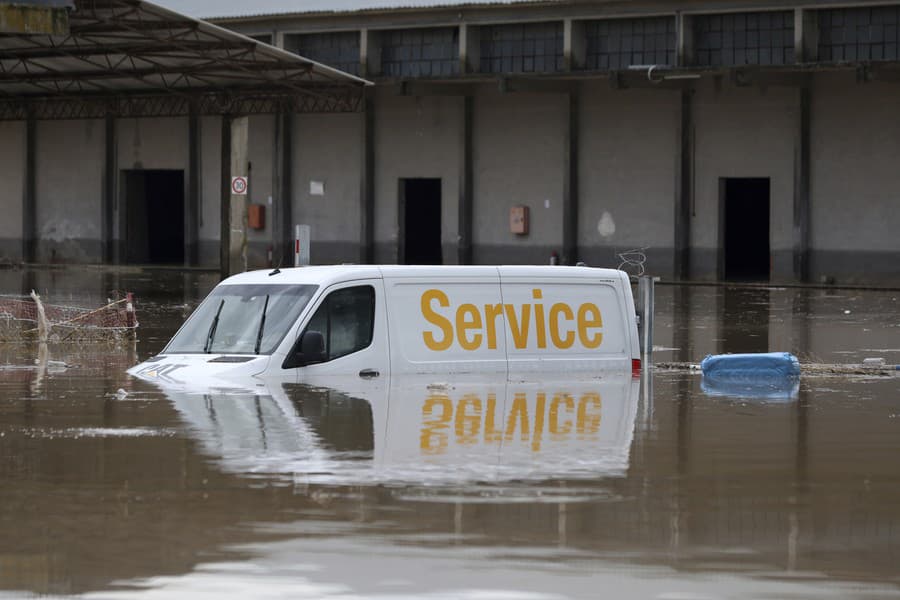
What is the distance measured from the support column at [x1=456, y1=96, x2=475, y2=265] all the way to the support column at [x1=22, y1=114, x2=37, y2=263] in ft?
54.7

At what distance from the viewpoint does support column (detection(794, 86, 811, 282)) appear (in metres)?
43.4

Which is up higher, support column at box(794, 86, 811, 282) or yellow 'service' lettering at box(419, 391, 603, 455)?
support column at box(794, 86, 811, 282)

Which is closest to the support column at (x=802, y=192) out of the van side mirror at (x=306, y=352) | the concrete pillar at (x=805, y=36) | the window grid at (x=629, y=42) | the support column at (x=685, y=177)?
the concrete pillar at (x=805, y=36)

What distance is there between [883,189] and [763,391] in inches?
1059

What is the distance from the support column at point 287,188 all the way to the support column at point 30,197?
1016cm

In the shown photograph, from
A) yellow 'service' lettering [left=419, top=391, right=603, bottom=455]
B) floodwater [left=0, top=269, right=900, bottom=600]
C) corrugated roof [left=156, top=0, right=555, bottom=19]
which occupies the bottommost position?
floodwater [left=0, top=269, right=900, bottom=600]

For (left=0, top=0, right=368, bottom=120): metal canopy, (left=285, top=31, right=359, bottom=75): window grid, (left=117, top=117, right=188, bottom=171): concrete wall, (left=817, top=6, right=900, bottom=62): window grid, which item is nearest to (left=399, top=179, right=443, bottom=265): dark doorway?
(left=285, top=31, right=359, bottom=75): window grid

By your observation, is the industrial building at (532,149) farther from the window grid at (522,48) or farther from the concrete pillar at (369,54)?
the concrete pillar at (369,54)

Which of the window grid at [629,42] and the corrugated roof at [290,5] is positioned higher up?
the corrugated roof at [290,5]

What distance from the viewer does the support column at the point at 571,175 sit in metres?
46.9

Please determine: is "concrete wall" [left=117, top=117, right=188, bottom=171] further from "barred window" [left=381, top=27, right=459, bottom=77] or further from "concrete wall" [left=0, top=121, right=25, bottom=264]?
"barred window" [left=381, top=27, right=459, bottom=77]

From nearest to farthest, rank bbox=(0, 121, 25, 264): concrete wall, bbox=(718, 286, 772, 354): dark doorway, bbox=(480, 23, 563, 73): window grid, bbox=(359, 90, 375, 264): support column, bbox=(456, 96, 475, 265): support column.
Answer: bbox=(718, 286, 772, 354): dark doorway, bbox=(480, 23, 563, 73): window grid, bbox=(456, 96, 475, 265): support column, bbox=(359, 90, 375, 264): support column, bbox=(0, 121, 25, 264): concrete wall

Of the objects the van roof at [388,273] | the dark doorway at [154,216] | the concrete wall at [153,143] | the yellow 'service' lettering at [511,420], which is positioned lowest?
the yellow 'service' lettering at [511,420]

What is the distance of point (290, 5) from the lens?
50281 mm
